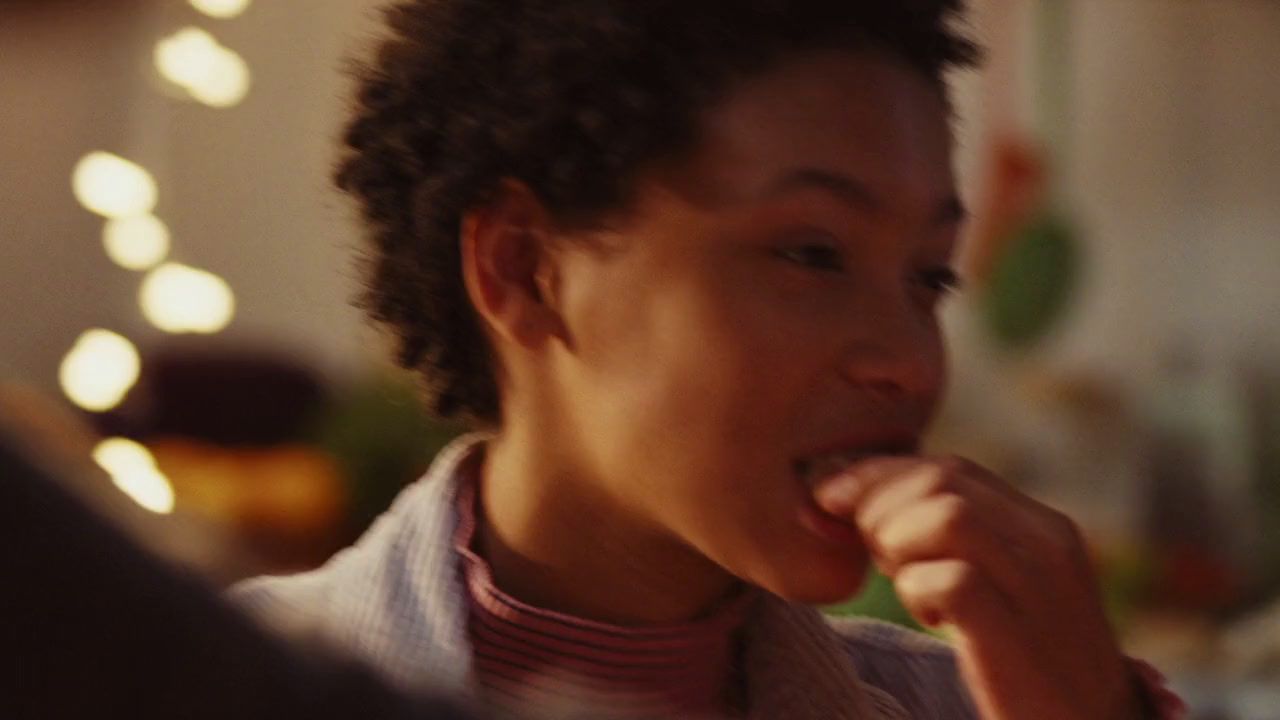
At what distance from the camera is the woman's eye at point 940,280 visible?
2.23 feet

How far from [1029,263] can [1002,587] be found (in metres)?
2.00

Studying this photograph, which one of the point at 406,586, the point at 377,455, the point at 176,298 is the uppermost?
the point at 406,586

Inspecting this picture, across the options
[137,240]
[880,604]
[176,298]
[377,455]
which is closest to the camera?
[880,604]

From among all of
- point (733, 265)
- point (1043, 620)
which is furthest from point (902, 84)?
point (1043, 620)

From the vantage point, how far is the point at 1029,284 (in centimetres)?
251

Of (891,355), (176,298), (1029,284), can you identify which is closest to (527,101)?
(891,355)

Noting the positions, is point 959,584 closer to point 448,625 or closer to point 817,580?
point 817,580

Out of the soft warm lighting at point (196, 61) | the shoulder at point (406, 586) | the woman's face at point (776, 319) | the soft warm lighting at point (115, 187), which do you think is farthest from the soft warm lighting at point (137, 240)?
the woman's face at point (776, 319)

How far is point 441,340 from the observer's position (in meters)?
0.79

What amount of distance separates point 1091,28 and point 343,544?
151cm

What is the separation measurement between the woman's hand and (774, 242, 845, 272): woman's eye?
92 millimetres

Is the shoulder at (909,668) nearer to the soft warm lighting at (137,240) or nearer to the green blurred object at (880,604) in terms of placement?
the green blurred object at (880,604)

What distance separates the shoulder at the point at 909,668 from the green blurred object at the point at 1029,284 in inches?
68.6

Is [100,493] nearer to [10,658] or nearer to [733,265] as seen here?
[10,658]
